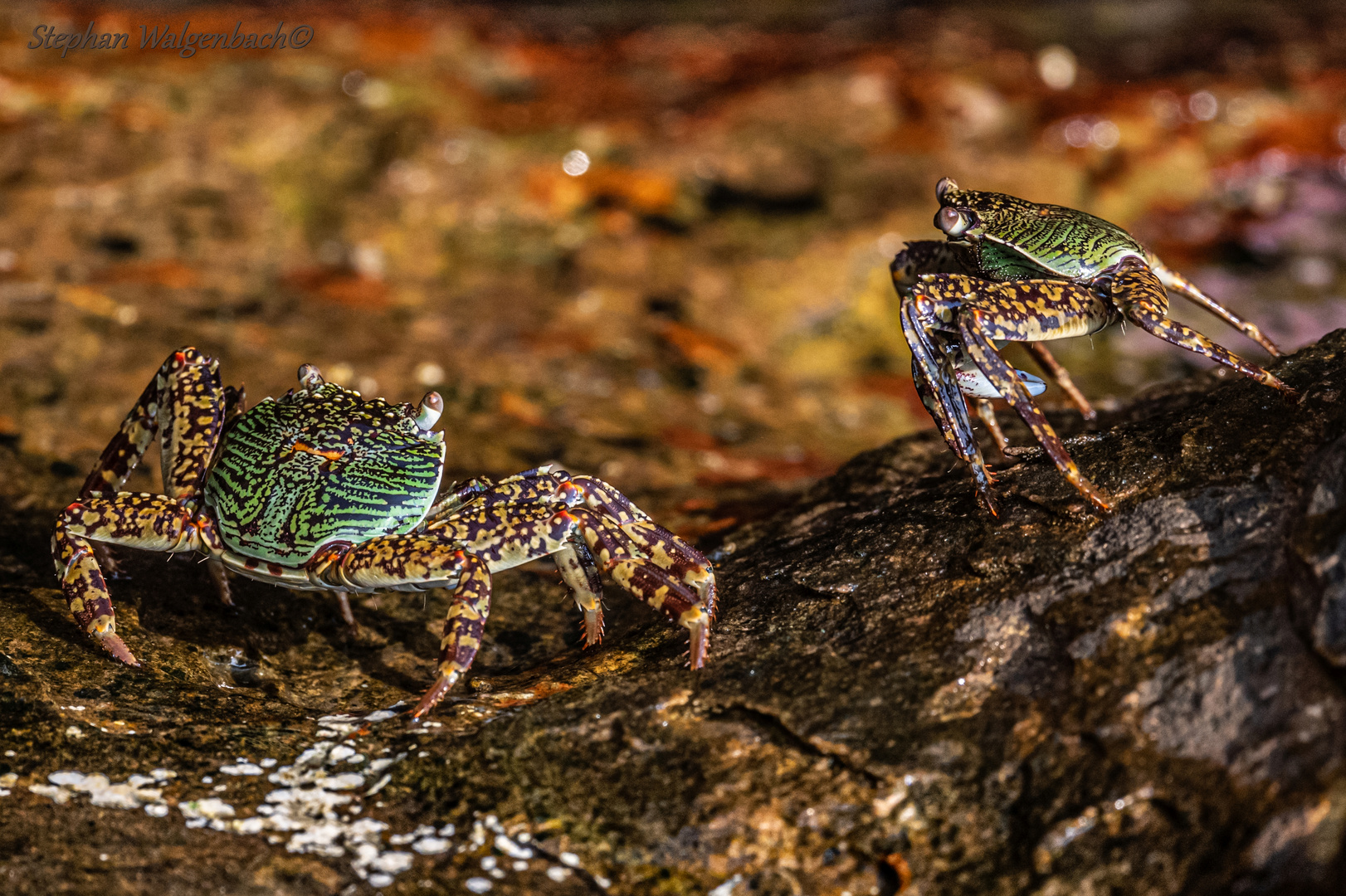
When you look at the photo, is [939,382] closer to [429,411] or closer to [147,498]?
[429,411]

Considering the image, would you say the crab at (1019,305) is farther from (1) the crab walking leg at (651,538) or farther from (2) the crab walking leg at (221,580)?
(2) the crab walking leg at (221,580)

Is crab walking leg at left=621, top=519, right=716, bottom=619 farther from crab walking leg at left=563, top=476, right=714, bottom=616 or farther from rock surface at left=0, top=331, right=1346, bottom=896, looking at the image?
rock surface at left=0, top=331, right=1346, bottom=896

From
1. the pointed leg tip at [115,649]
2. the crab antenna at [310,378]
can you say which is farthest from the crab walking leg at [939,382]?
the pointed leg tip at [115,649]

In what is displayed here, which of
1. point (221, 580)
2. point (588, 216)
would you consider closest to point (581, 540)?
point (221, 580)

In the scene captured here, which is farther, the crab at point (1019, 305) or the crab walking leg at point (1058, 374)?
the crab walking leg at point (1058, 374)

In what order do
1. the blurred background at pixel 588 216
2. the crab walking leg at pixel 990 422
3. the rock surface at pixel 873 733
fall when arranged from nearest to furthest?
1. the rock surface at pixel 873 733
2. the crab walking leg at pixel 990 422
3. the blurred background at pixel 588 216

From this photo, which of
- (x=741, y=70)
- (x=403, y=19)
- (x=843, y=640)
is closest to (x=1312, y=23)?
(x=741, y=70)
